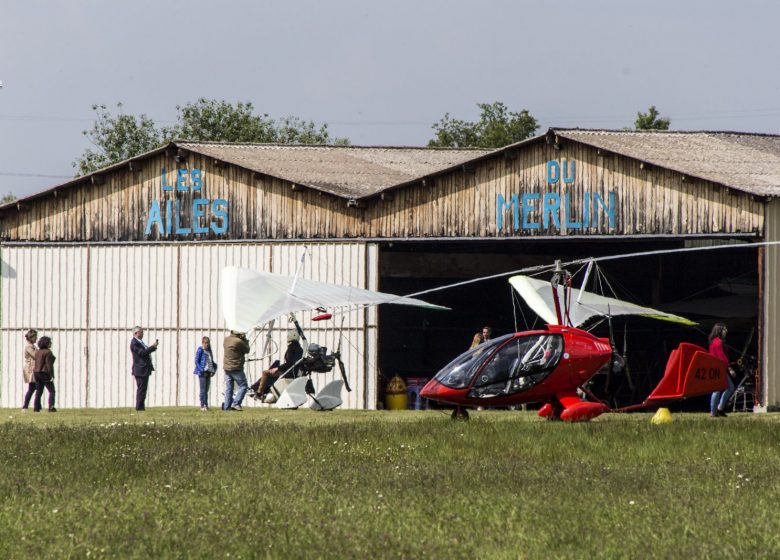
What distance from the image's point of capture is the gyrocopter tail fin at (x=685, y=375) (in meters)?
22.6

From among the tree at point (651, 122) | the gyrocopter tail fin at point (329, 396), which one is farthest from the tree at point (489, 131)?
the gyrocopter tail fin at point (329, 396)

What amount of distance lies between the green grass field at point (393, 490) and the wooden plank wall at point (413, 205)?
7.19 meters

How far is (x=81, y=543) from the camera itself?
36.2 feet

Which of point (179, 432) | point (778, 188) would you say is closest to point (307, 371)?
point (179, 432)

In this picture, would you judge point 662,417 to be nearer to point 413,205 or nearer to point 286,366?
point 286,366

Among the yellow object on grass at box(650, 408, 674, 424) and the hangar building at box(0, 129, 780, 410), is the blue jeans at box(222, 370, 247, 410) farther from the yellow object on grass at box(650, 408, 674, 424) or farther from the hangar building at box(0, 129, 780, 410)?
the yellow object on grass at box(650, 408, 674, 424)

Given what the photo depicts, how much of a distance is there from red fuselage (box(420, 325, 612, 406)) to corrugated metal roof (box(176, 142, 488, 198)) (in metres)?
9.09

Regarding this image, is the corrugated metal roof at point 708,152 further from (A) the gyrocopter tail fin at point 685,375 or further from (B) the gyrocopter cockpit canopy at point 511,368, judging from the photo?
(B) the gyrocopter cockpit canopy at point 511,368

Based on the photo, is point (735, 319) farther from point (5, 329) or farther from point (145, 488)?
point (145, 488)

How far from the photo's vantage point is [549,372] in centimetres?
2223

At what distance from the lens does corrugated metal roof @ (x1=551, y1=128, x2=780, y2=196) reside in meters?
28.1

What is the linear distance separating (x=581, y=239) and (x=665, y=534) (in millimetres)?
18493

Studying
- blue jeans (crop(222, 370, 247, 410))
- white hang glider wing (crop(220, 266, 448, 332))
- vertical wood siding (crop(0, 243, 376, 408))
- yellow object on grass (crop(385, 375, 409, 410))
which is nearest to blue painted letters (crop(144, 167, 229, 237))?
vertical wood siding (crop(0, 243, 376, 408))

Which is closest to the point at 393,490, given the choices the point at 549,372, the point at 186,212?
the point at 549,372
